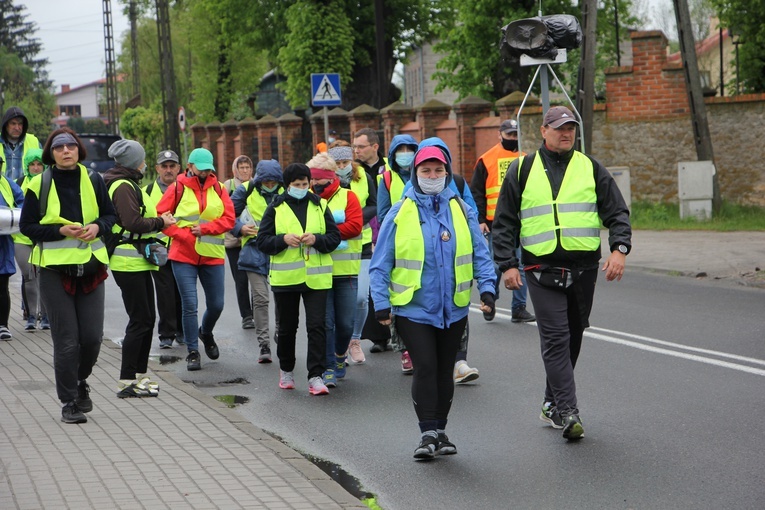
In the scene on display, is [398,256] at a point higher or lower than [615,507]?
higher

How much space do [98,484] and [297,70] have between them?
33.1 metres

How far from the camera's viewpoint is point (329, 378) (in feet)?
30.1

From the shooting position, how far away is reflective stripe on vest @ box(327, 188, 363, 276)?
930 cm

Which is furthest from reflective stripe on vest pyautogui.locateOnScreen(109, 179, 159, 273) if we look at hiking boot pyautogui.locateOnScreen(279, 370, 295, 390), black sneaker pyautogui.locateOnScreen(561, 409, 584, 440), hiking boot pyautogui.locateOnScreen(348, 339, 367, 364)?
black sneaker pyautogui.locateOnScreen(561, 409, 584, 440)

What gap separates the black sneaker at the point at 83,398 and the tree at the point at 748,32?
20.7 m

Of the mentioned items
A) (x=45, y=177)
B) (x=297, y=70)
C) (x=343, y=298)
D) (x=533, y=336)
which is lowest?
(x=533, y=336)

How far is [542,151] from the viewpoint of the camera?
725 cm

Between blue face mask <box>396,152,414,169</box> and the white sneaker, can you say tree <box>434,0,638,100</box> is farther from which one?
the white sneaker

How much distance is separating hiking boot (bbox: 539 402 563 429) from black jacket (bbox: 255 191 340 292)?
2.14 metres

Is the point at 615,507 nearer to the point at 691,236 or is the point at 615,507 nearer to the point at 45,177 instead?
the point at 45,177

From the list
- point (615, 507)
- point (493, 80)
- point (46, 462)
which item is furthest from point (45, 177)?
point (493, 80)

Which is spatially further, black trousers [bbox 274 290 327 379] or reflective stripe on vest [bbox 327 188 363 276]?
reflective stripe on vest [bbox 327 188 363 276]

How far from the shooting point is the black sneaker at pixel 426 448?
6.76m

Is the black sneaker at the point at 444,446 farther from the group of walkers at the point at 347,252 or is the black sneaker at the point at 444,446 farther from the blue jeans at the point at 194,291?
the blue jeans at the point at 194,291
